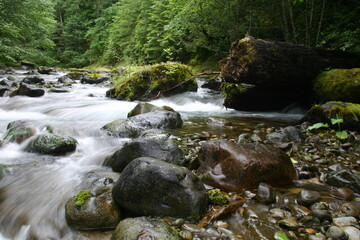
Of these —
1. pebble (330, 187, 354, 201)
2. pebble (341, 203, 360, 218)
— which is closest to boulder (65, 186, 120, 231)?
pebble (341, 203, 360, 218)

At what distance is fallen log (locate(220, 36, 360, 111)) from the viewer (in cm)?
565

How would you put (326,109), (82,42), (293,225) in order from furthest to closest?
(82,42) → (326,109) → (293,225)

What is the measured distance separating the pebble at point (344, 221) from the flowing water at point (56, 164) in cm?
237

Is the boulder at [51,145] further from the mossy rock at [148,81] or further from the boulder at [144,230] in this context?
the mossy rock at [148,81]

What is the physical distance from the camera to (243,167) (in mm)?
2789

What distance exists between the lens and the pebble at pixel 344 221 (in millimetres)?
2053

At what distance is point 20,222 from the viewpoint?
254 centimetres

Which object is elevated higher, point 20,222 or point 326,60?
point 326,60

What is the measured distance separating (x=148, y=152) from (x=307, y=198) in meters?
2.00

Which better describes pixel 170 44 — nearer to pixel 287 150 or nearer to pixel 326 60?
pixel 326 60

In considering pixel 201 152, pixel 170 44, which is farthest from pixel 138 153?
pixel 170 44

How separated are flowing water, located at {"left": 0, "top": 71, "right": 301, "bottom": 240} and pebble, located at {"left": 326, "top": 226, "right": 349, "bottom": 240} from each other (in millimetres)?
2226

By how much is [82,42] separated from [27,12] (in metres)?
19.0

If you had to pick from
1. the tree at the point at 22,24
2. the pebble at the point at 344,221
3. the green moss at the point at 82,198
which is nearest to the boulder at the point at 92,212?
the green moss at the point at 82,198
